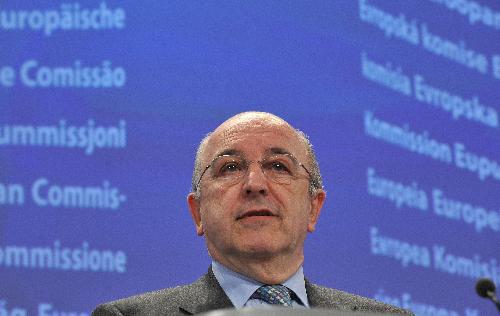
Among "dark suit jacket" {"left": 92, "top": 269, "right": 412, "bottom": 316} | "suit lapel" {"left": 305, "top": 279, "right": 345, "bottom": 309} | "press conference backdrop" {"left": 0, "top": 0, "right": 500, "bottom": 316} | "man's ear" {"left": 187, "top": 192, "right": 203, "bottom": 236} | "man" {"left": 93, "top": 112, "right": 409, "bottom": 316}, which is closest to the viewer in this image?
"dark suit jacket" {"left": 92, "top": 269, "right": 412, "bottom": 316}

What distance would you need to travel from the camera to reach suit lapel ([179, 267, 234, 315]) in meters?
2.61

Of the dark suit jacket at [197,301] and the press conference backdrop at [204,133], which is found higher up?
the press conference backdrop at [204,133]

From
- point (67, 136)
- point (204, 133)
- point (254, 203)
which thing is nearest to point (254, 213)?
point (254, 203)

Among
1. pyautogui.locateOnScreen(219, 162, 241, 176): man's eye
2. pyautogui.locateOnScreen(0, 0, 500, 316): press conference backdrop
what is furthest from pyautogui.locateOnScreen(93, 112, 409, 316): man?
pyautogui.locateOnScreen(0, 0, 500, 316): press conference backdrop

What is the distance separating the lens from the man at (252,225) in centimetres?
268

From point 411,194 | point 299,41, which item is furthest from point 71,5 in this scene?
point 411,194

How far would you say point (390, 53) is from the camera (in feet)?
14.3

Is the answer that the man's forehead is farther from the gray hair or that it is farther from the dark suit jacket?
the dark suit jacket

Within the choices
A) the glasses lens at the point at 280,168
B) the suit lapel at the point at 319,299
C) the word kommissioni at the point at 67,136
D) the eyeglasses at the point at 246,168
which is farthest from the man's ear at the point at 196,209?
the word kommissioni at the point at 67,136

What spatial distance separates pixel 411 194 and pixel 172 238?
106 cm

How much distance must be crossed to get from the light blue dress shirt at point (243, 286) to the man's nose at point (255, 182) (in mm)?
239

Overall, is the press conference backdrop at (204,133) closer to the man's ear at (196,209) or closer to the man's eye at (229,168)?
the man's ear at (196,209)

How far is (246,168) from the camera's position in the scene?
278cm

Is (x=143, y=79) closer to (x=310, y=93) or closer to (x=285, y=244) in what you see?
(x=310, y=93)
